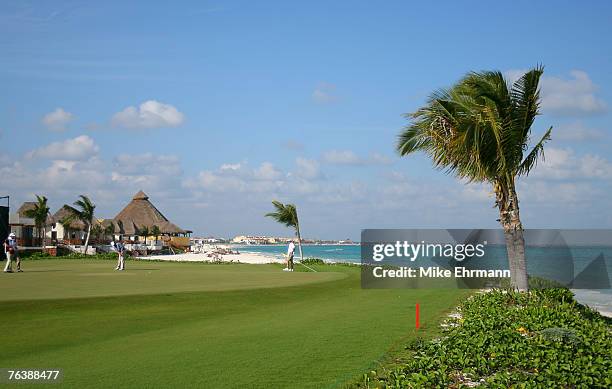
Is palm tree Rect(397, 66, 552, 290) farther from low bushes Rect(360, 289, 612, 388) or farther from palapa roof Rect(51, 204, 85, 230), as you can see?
palapa roof Rect(51, 204, 85, 230)

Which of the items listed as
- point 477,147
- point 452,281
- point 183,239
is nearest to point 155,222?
point 183,239

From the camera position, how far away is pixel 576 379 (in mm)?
8625

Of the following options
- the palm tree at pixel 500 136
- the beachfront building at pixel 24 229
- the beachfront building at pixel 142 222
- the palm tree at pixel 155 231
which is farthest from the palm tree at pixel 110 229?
the palm tree at pixel 500 136

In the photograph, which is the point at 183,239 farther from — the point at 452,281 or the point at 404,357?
the point at 404,357

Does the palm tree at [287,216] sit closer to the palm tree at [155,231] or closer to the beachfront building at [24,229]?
the beachfront building at [24,229]

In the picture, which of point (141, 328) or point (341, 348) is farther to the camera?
point (141, 328)

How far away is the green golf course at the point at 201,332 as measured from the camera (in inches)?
371

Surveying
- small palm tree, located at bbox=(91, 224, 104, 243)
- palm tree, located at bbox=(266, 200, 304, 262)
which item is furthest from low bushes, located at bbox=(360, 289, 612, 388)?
small palm tree, located at bbox=(91, 224, 104, 243)

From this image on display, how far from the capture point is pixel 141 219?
318 ft

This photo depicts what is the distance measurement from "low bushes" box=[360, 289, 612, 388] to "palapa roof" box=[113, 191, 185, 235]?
85.2 m

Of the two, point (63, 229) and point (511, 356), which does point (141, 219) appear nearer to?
point (63, 229)

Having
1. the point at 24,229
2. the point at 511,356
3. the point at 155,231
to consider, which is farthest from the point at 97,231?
the point at 511,356

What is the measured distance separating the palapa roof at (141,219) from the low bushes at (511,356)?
85.2 m

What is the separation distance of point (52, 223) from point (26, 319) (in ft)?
264
